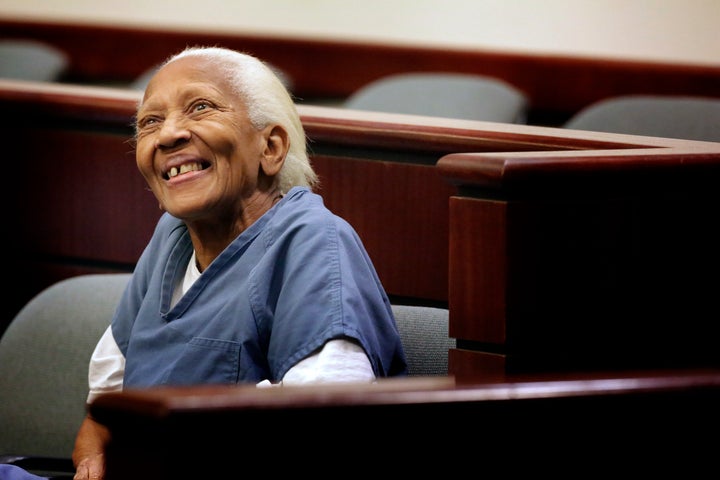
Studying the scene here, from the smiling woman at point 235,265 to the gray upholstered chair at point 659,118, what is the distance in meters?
1.04

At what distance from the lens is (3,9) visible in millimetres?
5996

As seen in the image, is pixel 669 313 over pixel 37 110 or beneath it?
beneath

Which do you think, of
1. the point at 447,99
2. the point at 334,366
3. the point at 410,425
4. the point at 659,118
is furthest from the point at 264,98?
the point at 447,99

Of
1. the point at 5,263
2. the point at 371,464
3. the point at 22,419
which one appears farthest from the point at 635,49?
the point at 371,464

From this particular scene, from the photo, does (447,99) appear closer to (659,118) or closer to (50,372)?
(659,118)

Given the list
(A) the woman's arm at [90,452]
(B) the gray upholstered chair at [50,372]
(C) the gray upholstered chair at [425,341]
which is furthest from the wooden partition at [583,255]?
(B) the gray upholstered chair at [50,372]

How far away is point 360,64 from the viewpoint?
5.16 metres

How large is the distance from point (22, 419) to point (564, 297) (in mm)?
1208

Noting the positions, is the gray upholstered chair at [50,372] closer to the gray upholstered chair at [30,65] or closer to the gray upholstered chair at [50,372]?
the gray upholstered chair at [50,372]

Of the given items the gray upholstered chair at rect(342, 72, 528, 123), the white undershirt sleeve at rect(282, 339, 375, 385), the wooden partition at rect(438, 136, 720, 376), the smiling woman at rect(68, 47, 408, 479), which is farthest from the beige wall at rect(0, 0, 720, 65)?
the white undershirt sleeve at rect(282, 339, 375, 385)

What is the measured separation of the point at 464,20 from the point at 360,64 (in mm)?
517

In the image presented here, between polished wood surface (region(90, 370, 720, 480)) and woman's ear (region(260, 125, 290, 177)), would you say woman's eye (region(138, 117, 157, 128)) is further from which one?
polished wood surface (region(90, 370, 720, 480))

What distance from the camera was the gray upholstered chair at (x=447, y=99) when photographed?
11.5 feet

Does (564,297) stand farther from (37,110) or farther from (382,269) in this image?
(37,110)
